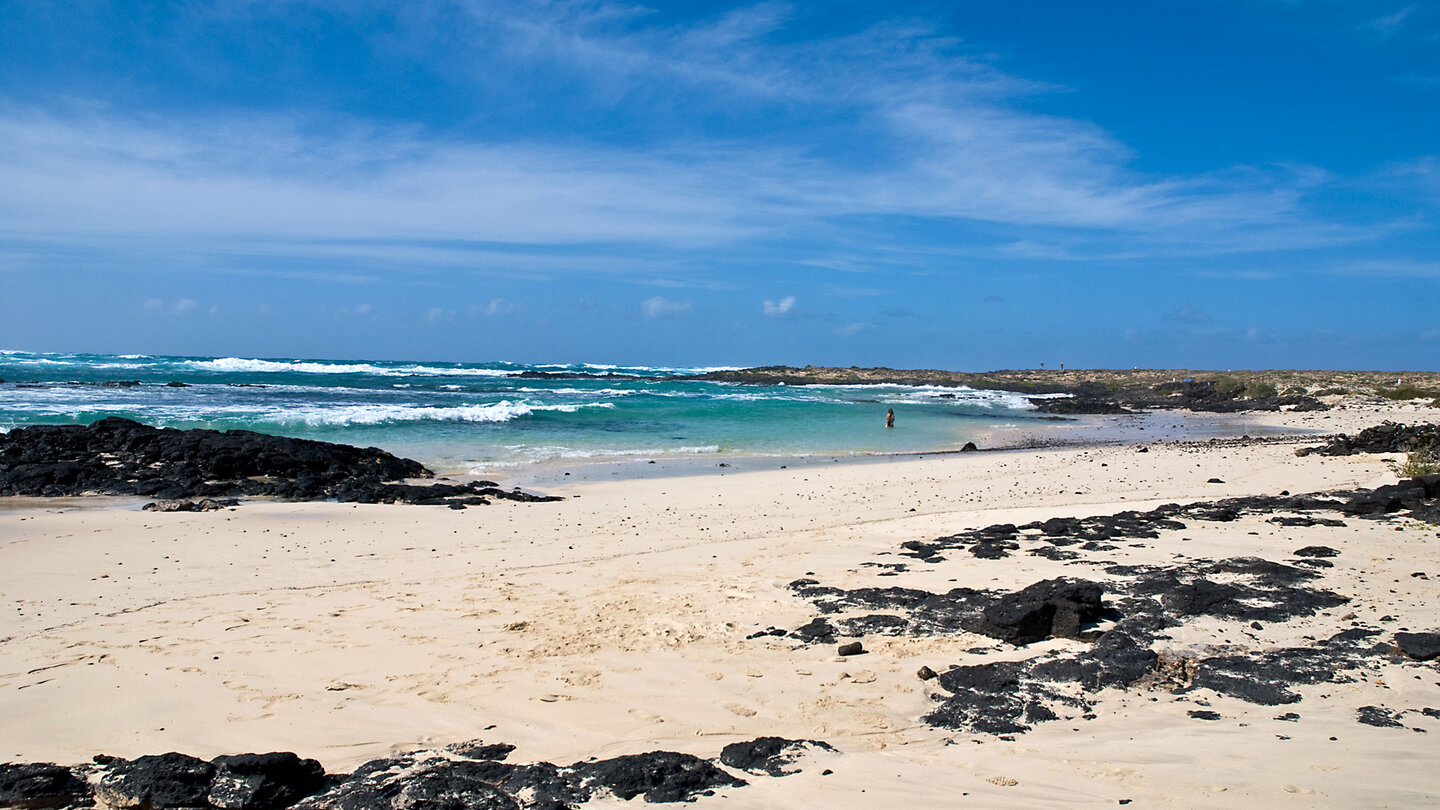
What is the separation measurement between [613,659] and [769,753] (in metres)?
1.82

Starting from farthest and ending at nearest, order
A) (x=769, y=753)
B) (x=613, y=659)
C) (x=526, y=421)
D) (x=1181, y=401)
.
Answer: (x=1181, y=401), (x=526, y=421), (x=613, y=659), (x=769, y=753)

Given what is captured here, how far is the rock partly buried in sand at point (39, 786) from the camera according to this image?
3.44 metres

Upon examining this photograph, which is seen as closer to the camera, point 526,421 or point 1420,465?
point 1420,465

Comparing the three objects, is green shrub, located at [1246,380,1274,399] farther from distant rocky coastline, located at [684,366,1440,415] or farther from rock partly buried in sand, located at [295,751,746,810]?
rock partly buried in sand, located at [295,751,746,810]

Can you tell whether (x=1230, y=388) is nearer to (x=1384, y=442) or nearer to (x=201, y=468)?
(x=1384, y=442)

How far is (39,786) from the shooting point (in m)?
3.52

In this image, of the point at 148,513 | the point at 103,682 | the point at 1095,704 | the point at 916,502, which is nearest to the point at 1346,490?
the point at 916,502

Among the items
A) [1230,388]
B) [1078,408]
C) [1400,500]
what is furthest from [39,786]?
[1230,388]

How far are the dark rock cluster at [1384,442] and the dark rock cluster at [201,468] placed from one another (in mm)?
16697

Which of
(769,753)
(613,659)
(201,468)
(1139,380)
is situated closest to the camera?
(769,753)

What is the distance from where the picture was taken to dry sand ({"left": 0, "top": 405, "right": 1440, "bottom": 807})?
367 cm

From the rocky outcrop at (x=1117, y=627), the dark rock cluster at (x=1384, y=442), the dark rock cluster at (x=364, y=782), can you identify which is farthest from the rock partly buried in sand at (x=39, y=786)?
the dark rock cluster at (x=1384, y=442)

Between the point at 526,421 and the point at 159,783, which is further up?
the point at 526,421

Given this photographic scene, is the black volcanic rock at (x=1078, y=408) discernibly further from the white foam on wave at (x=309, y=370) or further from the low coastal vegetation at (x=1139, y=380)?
the white foam on wave at (x=309, y=370)
